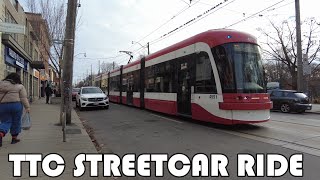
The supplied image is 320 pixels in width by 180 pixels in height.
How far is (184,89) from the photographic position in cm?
1520

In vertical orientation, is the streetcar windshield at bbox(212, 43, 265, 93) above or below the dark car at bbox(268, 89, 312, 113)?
above

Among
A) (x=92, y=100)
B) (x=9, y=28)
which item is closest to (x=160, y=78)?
(x=92, y=100)

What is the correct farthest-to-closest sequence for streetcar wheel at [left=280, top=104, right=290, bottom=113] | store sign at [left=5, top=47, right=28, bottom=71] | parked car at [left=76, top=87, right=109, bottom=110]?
streetcar wheel at [left=280, top=104, right=290, bottom=113]
parked car at [left=76, top=87, right=109, bottom=110]
store sign at [left=5, top=47, right=28, bottom=71]

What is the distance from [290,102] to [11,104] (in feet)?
59.3

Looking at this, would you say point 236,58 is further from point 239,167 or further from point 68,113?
point 68,113

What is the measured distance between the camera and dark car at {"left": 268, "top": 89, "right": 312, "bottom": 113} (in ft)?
75.8

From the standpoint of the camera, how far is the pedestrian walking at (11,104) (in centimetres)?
940

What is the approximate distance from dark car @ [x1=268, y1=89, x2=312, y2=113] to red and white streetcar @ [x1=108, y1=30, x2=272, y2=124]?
975 cm

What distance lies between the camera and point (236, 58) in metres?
12.4

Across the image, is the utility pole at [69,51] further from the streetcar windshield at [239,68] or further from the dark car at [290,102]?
the dark car at [290,102]

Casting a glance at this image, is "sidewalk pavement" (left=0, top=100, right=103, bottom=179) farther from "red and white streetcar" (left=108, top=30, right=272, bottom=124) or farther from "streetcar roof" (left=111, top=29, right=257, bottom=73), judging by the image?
"streetcar roof" (left=111, top=29, right=257, bottom=73)

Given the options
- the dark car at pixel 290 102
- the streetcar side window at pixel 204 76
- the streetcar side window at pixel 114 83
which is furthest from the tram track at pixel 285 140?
the streetcar side window at pixel 114 83

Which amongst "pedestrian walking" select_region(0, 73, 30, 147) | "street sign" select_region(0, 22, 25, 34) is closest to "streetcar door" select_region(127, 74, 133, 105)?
"street sign" select_region(0, 22, 25, 34)

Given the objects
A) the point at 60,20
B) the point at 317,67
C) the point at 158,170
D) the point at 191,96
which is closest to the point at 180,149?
the point at 158,170
